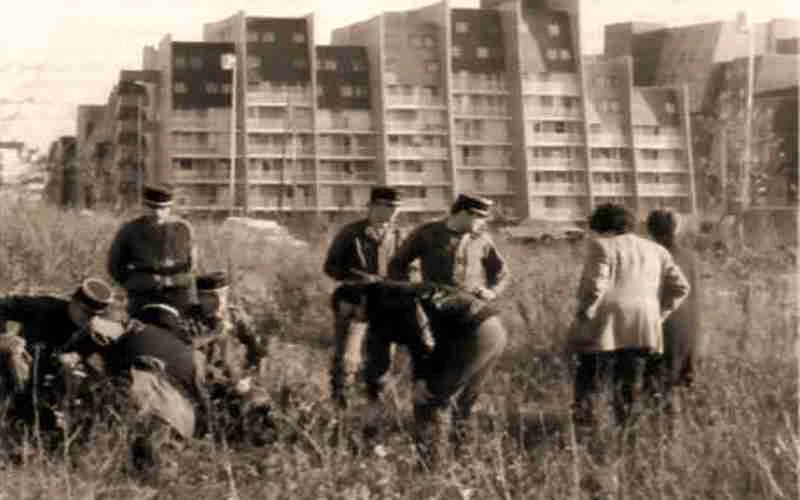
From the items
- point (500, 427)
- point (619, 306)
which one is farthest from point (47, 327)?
point (619, 306)

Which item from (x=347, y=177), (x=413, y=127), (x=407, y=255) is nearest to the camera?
(x=407, y=255)

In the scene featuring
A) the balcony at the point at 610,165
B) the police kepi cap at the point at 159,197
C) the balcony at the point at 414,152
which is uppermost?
the balcony at the point at 414,152

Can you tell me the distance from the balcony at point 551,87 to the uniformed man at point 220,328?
5819cm

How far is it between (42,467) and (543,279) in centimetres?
726

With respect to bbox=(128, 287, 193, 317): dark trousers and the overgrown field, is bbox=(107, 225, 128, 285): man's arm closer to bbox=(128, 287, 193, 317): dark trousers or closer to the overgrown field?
bbox=(128, 287, 193, 317): dark trousers

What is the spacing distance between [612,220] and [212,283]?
7.13 feet

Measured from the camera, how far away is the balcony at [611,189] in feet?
206

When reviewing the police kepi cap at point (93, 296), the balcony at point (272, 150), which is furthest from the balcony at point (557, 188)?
the police kepi cap at point (93, 296)

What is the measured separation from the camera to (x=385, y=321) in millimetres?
7105

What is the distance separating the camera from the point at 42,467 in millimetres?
5516

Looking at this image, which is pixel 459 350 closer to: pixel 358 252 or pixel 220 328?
pixel 220 328

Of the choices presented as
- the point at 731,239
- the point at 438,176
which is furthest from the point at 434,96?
the point at 731,239

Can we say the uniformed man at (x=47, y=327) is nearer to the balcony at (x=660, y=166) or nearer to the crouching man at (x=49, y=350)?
the crouching man at (x=49, y=350)

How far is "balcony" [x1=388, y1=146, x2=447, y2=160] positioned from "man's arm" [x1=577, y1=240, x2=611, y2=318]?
53.3m
